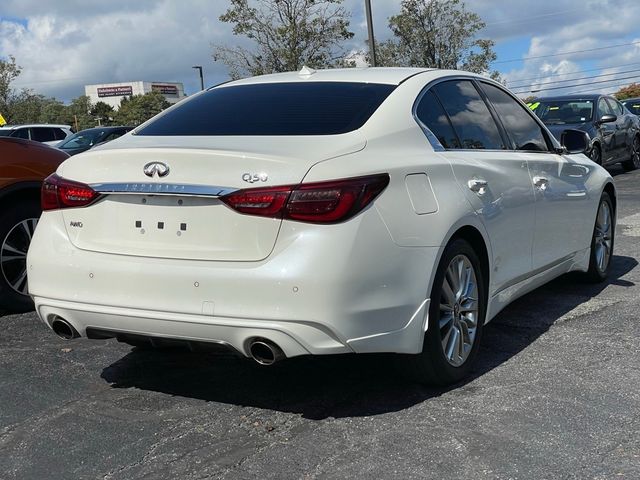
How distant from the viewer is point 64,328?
377 cm

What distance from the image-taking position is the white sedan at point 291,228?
3.22 meters

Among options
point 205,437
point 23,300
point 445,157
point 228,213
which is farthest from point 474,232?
point 23,300

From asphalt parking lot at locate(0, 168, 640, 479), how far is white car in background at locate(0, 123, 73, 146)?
18744 mm

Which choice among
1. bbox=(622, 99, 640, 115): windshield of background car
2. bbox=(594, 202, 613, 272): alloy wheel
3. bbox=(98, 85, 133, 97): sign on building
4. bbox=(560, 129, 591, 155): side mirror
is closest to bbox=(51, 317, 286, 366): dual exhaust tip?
bbox=(560, 129, 591, 155): side mirror

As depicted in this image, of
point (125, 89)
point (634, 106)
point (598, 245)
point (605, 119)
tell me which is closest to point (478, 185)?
point (598, 245)

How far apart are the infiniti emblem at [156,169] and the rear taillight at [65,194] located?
30 cm

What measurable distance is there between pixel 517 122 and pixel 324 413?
2501mm

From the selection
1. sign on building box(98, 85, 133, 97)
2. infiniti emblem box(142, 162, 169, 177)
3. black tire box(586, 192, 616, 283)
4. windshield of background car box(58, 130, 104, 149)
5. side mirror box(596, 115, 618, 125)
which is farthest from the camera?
sign on building box(98, 85, 133, 97)

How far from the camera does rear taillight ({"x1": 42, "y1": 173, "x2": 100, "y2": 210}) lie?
3.61m

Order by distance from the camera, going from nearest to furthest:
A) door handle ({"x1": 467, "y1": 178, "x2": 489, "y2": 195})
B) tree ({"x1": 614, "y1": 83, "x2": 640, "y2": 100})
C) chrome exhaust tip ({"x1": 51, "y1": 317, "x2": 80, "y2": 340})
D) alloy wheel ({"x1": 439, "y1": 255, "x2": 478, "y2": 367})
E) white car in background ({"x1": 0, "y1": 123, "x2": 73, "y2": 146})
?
chrome exhaust tip ({"x1": 51, "y1": 317, "x2": 80, "y2": 340})
alloy wheel ({"x1": 439, "y1": 255, "x2": 478, "y2": 367})
door handle ({"x1": 467, "y1": 178, "x2": 489, "y2": 195})
white car in background ({"x1": 0, "y1": 123, "x2": 73, "y2": 146})
tree ({"x1": 614, "y1": 83, "x2": 640, "y2": 100})

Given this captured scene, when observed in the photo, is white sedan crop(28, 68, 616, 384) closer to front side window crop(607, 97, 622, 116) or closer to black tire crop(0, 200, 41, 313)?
black tire crop(0, 200, 41, 313)

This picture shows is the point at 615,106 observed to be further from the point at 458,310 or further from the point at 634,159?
the point at 458,310

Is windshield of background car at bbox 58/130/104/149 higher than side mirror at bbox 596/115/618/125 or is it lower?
higher

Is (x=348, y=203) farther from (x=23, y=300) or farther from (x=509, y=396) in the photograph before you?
(x=23, y=300)
